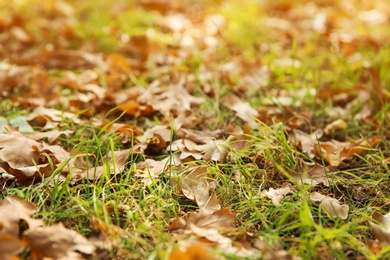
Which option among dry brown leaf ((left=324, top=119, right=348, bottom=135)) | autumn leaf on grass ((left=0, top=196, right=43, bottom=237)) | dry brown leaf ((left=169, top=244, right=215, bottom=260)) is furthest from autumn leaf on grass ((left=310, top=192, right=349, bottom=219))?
Result: autumn leaf on grass ((left=0, top=196, right=43, bottom=237))

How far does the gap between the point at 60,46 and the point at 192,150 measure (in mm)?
1690

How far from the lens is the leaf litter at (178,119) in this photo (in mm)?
1323

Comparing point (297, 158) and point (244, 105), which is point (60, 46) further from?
point (297, 158)

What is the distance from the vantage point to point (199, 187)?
A: 154cm

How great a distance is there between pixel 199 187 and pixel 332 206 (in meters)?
→ 0.44

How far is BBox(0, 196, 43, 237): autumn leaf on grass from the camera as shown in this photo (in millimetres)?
1234

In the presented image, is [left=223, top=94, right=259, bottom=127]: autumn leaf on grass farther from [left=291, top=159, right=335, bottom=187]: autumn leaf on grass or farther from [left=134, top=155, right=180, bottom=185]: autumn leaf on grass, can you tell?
[left=134, top=155, right=180, bottom=185]: autumn leaf on grass

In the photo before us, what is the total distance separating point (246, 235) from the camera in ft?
4.37

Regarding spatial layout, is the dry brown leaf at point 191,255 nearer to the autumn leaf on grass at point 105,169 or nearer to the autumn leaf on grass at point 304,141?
the autumn leaf on grass at point 105,169

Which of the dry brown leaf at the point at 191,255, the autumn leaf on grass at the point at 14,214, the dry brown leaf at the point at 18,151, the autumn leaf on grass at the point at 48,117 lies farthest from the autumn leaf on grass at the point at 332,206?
the autumn leaf on grass at the point at 48,117

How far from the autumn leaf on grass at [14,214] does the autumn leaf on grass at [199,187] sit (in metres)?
0.48

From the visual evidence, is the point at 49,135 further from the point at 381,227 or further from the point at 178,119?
the point at 381,227

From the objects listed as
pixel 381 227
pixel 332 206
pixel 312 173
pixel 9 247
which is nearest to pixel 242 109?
pixel 312 173

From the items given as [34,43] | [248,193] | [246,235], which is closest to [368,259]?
[246,235]
